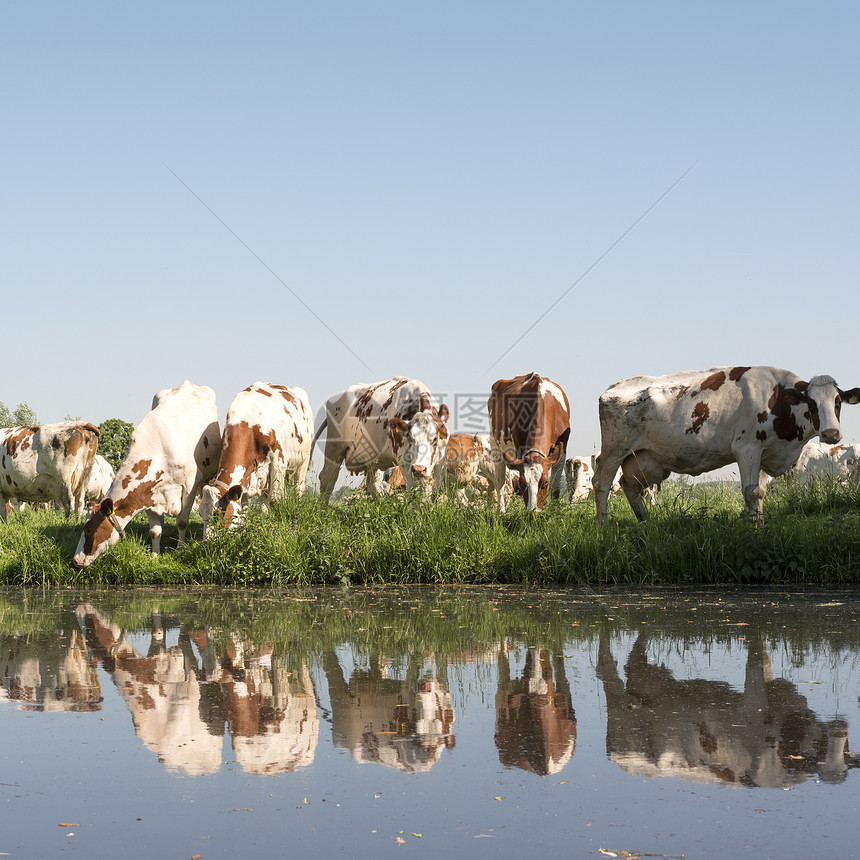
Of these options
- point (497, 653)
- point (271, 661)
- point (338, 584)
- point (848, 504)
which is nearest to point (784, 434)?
point (848, 504)

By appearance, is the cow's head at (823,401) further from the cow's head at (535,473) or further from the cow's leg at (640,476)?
the cow's head at (535,473)

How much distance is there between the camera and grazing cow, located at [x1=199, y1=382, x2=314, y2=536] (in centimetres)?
1180

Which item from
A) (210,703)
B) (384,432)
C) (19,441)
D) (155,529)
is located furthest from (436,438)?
(19,441)

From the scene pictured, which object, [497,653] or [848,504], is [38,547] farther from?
[848,504]

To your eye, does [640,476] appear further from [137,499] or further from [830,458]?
[830,458]

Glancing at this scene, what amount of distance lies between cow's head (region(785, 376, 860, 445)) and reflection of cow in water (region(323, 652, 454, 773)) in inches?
283

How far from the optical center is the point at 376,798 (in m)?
3.59

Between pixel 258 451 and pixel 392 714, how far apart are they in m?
8.36

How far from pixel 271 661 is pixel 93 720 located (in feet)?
4.88

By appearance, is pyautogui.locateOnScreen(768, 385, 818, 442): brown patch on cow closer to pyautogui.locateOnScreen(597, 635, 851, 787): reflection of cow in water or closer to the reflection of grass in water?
the reflection of grass in water

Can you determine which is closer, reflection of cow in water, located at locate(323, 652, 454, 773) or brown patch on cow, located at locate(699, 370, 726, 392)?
reflection of cow in water, located at locate(323, 652, 454, 773)

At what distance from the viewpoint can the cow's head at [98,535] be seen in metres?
11.1

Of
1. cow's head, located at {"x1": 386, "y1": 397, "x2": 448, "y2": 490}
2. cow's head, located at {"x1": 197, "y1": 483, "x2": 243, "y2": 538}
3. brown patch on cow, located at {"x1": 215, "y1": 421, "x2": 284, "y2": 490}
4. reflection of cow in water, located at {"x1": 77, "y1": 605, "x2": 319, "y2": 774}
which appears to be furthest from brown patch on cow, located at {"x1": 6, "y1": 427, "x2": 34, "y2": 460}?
reflection of cow in water, located at {"x1": 77, "y1": 605, "x2": 319, "y2": 774}

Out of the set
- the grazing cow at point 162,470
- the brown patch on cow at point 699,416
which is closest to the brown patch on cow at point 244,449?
the grazing cow at point 162,470
